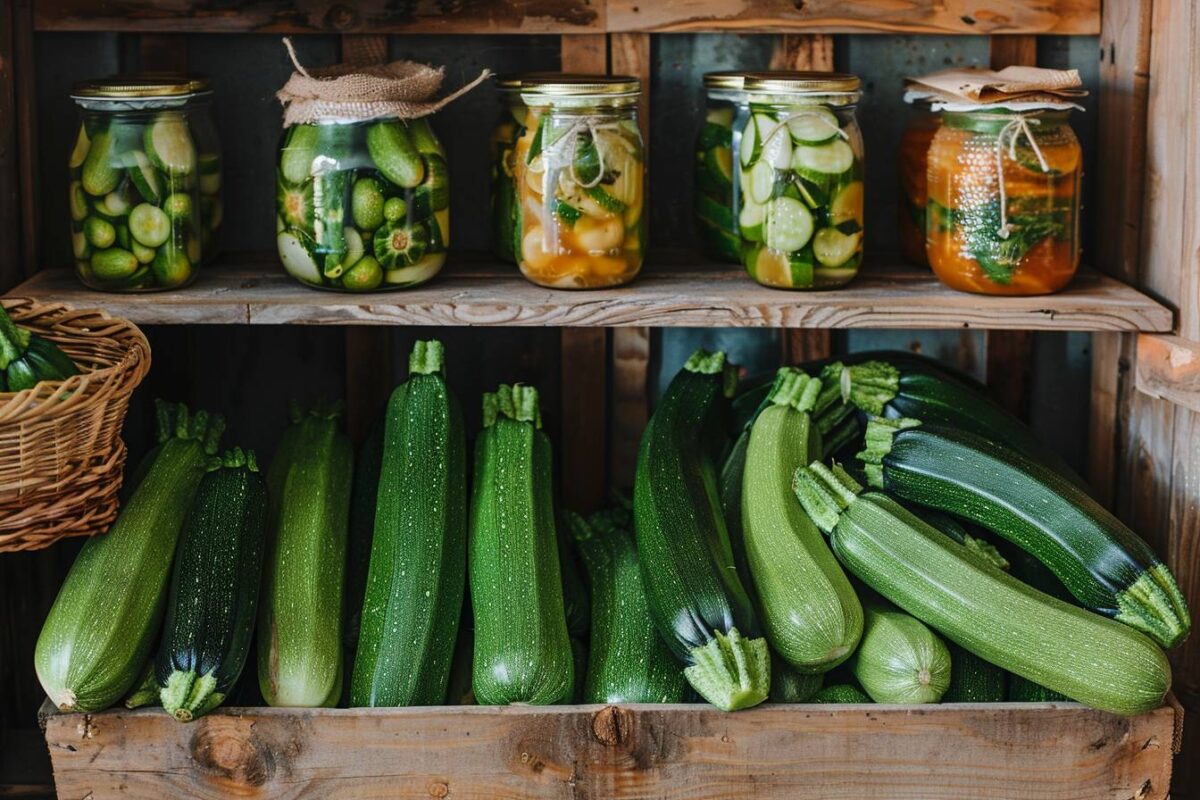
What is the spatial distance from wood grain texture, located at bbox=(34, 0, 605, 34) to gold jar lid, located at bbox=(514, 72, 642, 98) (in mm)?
237

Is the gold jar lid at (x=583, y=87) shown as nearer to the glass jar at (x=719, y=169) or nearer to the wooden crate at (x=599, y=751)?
the glass jar at (x=719, y=169)

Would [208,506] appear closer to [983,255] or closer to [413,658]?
[413,658]

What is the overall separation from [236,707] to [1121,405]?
1230 millimetres

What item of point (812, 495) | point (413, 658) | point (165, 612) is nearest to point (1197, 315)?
point (812, 495)

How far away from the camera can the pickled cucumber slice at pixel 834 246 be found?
1.71 meters

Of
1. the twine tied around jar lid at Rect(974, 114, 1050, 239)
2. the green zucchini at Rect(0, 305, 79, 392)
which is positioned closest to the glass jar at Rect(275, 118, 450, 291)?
the green zucchini at Rect(0, 305, 79, 392)

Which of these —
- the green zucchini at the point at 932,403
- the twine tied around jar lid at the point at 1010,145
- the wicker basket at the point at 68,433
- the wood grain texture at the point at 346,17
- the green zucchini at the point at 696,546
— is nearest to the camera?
the wicker basket at the point at 68,433

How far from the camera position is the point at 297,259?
1735 mm

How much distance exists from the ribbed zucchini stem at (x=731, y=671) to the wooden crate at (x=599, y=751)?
2 centimetres

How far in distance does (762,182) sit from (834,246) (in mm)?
121

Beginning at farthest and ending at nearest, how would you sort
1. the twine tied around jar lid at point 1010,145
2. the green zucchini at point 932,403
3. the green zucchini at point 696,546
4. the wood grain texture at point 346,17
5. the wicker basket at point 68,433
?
the wood grain texture at point 346,17 → the green zucchini at point 932,403 → the twine tied around jar lid at point 1010,145 → the green zucchini at point 696,546 → the wicker basket at point 68,433

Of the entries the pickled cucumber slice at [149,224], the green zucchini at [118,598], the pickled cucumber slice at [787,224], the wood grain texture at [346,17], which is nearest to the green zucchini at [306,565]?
the green zucchini at [118,598]

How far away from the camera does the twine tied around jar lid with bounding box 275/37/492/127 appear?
167cm

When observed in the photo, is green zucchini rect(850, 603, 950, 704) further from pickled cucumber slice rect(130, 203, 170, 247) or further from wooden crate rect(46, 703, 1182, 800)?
pickled cucumber slice rect(130, 203, 170, 247)
